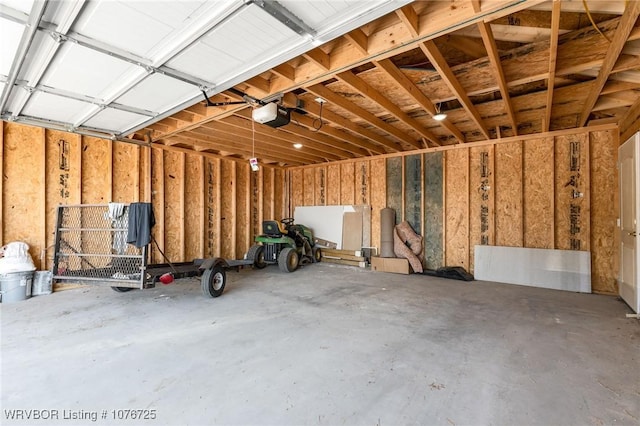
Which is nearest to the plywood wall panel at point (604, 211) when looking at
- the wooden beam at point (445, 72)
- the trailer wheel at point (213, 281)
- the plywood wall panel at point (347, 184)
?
the wooden beam at point (445, 72)

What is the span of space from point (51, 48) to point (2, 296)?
3.68m

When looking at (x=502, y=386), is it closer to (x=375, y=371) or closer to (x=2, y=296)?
(x=375, y=371)

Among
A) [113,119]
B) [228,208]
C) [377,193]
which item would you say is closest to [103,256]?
[113,119]

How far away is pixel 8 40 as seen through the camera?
2.26 m

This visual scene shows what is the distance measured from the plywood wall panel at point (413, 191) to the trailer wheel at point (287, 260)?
2.84m

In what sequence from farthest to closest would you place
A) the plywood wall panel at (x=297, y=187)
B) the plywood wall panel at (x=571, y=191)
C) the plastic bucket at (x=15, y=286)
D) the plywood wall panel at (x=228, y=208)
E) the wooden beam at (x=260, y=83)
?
the plywood wall panel at (x=297, y=187) < the plywood wall panel at (x=228, y=208) < the plywood wall panel at (x=571, y=191) < the plastic bucket at (x=15, y=286) < the wooden beam at (x=260, y=83)

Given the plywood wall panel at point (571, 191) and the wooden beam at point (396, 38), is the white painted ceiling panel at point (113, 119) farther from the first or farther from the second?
the plywood wall panel at point (571, 191)

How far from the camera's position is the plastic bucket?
12.8ft

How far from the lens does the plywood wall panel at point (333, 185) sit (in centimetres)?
784

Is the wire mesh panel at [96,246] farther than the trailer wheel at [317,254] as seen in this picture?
No

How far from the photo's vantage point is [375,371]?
2.18 m

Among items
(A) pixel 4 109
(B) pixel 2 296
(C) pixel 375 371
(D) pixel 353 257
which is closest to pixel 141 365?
(C) pixel 375 371

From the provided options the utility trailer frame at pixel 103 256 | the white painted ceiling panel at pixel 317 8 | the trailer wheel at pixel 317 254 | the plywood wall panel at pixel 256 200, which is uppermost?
the white painted ceiling panel at pixel 317 8

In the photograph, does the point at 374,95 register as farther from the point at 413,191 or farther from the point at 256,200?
the point at 256,200
